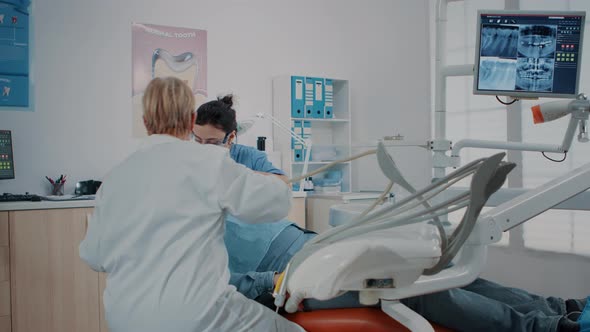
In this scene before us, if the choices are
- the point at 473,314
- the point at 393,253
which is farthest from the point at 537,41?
the point at 393,253

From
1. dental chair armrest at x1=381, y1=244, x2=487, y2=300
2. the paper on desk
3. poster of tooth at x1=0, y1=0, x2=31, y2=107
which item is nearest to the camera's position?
dental chair armrest at x1=381, y1=244, x2=487, y2=300

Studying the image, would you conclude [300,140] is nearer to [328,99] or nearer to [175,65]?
[328,99]

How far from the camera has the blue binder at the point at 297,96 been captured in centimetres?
414

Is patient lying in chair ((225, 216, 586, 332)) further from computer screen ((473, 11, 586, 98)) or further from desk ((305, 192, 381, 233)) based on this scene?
desk ((305, 192, 381, 233))

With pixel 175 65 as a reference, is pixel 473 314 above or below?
below

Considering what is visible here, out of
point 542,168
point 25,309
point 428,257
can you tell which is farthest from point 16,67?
point 542,168

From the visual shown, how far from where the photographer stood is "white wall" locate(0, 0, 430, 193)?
11.3 feet

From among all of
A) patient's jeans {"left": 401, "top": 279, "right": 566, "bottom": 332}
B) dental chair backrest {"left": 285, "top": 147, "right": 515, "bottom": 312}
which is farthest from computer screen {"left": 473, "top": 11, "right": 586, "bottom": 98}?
dental chair backrest {"left": 285, "top": 147, "right": 515, "bottom": 312}

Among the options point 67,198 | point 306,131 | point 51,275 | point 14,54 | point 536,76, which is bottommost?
point 51,275

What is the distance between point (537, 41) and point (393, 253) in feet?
4.93

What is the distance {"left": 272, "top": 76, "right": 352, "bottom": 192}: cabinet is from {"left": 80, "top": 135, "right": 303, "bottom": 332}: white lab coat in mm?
2683

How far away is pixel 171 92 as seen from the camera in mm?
1592

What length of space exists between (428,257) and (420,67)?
3.85 m

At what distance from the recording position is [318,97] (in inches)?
169
